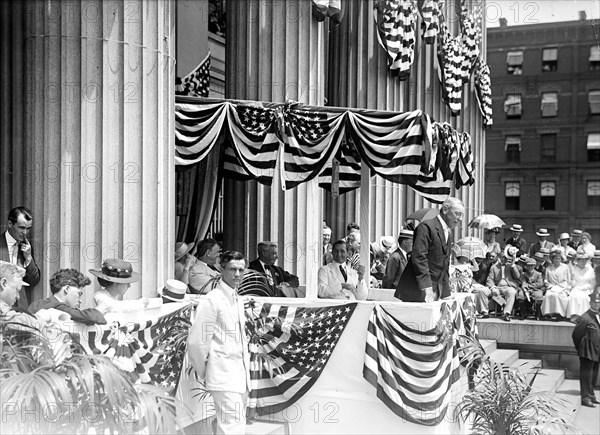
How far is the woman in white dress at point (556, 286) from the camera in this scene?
628 inches

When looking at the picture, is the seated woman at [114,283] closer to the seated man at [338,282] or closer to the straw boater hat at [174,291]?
the straw boater hat at [174,291]

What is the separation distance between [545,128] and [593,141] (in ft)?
11.2

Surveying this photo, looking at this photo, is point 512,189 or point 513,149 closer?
point 512,189

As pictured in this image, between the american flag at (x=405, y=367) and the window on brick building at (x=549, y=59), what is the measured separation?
169 feet

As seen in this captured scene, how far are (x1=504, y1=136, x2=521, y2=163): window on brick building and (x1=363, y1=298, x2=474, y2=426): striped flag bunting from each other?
49.7 meters

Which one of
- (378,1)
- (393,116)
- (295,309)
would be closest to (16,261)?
(295,309)

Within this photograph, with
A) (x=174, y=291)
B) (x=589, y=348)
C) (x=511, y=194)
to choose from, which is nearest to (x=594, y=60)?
(x=511, y=194)

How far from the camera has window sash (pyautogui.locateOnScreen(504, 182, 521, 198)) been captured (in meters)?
55.1

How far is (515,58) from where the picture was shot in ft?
184


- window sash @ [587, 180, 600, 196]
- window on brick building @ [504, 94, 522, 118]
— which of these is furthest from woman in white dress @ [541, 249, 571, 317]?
window on brick building @ [504, 94, 522, 118]

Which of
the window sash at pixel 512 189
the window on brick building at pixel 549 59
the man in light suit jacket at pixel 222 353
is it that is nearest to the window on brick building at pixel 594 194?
the window sash at pixel 512 189

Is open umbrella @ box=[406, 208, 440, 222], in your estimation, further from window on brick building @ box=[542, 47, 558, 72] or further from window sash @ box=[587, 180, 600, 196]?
window on brick building @ box=[542, 47, 558, 72]

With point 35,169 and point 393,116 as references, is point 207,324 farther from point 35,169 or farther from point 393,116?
point 393,116

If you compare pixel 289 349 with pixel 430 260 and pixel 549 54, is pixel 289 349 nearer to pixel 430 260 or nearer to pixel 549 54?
pixel 430 260
